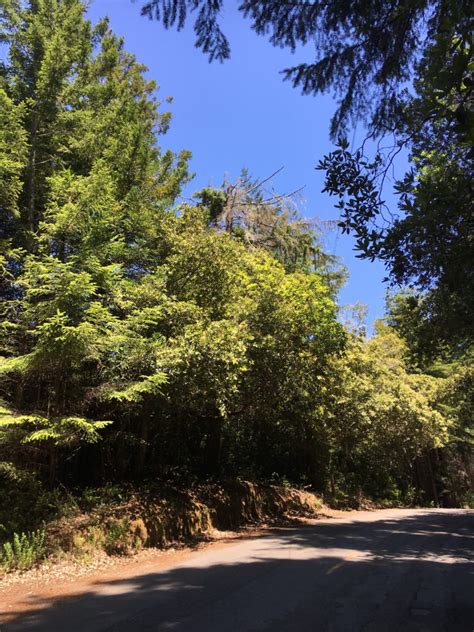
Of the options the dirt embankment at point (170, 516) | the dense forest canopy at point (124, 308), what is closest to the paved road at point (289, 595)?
the dirt embankment at point (170, 516)

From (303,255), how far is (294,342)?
29.3 ft

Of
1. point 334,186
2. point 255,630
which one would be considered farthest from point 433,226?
point 255,630

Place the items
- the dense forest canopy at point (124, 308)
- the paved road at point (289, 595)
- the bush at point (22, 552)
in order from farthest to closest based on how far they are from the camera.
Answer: the dense forest canopy at point (124, 308), the bush at point (22, 552), the paved road at point (289, 595)

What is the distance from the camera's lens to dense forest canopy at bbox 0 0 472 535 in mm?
11023

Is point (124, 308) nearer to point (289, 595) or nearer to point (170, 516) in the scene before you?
point (170, 516)

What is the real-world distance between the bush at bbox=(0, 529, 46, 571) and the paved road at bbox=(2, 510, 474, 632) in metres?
1.70

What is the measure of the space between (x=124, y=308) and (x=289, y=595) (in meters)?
8.25

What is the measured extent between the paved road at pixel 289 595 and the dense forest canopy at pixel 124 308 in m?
3.62

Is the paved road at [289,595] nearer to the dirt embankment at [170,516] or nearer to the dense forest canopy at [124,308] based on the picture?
the dirt embankment at [170,516]

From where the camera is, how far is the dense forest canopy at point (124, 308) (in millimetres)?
11023

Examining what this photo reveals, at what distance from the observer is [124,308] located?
42.3 feet

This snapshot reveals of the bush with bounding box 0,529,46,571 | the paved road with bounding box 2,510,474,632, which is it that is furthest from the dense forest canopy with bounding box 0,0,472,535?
the paved road with bounding box 2,510,474,632

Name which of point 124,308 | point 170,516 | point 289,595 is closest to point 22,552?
point 170,516

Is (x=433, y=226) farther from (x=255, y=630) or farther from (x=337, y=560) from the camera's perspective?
(x=337, y=560)
